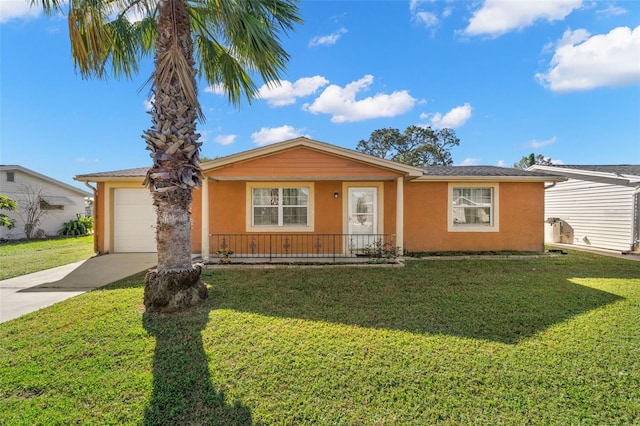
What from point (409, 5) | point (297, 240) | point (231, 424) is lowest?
point (231, 424)

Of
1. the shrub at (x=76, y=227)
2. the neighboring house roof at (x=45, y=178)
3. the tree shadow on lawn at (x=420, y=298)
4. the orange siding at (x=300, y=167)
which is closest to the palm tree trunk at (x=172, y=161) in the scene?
the tree shadow on lawn at (x=420, y=298)

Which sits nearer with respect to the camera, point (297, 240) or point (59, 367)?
point (59, 367)

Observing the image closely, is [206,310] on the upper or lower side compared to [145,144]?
lower

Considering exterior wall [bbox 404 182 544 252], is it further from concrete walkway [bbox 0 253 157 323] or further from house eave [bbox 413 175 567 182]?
concrete walkway [bbox 0 253 157 323]

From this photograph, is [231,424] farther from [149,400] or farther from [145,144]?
[145,144]

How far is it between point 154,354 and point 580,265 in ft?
34.9

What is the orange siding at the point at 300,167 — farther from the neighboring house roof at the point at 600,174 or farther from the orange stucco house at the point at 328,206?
the neighboring house roof at the point at 600,174

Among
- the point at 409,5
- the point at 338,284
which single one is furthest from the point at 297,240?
the point at 409,5

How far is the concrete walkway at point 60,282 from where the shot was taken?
16.7ft

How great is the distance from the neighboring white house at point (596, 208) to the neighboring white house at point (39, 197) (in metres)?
26.7

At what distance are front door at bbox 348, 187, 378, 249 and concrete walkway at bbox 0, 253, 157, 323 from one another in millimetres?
6471

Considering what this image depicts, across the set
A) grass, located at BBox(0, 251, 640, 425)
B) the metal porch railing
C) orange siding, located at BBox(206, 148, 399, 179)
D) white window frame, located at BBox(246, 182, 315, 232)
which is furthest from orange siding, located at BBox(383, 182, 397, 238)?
grass, located at BBox(0, 251, 640, 425)

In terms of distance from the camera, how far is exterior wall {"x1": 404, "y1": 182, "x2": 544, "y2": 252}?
1001 cm

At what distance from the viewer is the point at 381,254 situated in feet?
29.4
